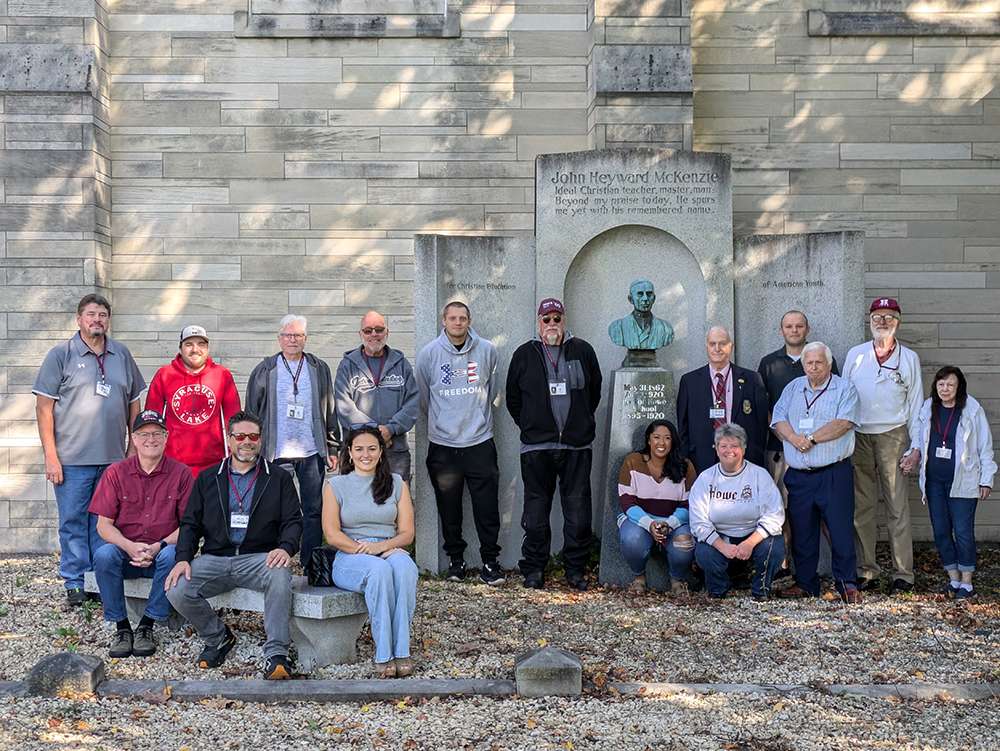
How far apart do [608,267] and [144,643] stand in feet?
14.4

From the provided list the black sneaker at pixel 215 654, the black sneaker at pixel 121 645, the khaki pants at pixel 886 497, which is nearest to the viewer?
the black sneaker at pixel 215 654

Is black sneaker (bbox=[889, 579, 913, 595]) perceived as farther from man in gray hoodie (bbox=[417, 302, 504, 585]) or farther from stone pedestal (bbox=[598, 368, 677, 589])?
man in gray hoodie (bbox=[417, 302, 504, 585])

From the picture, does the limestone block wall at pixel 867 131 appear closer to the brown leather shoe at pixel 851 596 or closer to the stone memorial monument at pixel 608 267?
the stone memorial monument at pixel 608 267

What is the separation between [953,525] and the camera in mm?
6215

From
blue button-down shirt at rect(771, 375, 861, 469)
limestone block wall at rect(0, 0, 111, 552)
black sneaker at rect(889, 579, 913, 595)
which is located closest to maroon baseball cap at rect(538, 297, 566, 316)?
blue button-down shirt at rect(771, 375, 861, 469)

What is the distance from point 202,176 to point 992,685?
7.21 meters

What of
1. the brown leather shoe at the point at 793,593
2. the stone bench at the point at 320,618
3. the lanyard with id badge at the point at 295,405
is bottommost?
the brown leather shoe at the point at 793,593

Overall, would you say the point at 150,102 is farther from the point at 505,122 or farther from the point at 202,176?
the point at 505,122

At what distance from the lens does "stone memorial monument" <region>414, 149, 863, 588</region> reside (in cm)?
717

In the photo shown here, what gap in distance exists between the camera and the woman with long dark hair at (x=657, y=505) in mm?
6152

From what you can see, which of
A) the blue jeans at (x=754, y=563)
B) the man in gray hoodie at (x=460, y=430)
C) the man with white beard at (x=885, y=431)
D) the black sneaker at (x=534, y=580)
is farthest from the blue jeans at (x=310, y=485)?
the man with white beard at (x=885, y=431)

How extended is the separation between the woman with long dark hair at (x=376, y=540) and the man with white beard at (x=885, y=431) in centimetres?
334

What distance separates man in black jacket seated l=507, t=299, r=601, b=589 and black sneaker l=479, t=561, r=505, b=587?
182 millimetres

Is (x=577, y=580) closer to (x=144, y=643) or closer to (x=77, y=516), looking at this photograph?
(x=144, y=643)
